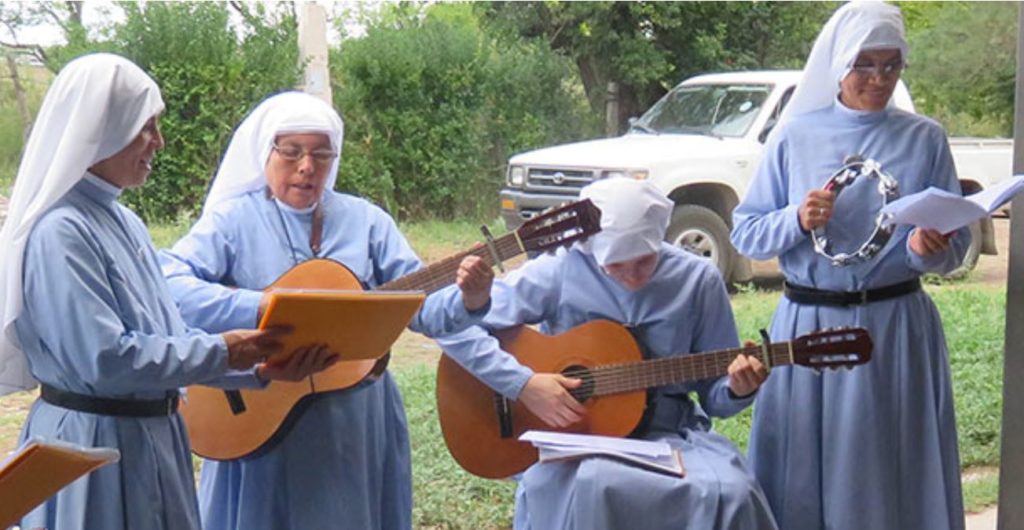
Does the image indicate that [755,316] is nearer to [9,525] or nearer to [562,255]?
[562,255]

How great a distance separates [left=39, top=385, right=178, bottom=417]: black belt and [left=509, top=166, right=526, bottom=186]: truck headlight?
3.78 m

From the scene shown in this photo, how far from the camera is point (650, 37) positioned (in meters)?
6.91

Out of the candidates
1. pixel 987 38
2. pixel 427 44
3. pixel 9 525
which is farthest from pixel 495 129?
pixel 9 525

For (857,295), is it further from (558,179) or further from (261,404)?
(558,179)

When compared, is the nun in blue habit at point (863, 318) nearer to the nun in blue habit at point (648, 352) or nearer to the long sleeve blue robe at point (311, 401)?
the nun in blue habit at point (648, 352)

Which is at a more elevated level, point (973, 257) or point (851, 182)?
point (851, 182)

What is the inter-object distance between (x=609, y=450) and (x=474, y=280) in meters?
0.56

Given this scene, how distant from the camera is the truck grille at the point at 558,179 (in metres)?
6.55

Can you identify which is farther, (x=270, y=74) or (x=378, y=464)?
(x=270, y=74)

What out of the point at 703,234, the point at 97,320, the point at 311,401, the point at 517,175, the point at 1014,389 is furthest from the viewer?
the point at 517,175

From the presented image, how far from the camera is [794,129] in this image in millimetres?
4031

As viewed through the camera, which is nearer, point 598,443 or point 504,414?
point 598,443

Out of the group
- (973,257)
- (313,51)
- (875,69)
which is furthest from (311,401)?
(973,257)

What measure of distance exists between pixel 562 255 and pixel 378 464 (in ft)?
2.62
